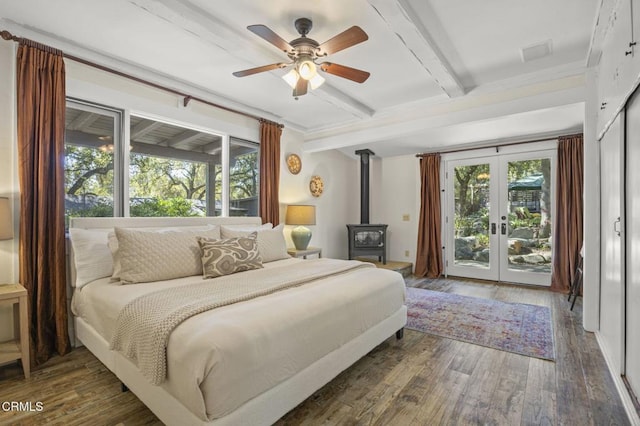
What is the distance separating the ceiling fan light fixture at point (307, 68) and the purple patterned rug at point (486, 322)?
8.26 feet

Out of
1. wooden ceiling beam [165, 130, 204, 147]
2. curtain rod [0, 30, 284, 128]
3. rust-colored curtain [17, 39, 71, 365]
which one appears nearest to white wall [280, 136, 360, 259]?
curtain rod [0, 30, 284, 128]

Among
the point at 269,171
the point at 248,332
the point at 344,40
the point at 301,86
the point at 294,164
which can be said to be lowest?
the point at 248,332

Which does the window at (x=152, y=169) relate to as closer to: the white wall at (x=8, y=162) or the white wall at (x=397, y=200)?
the white wall at (x=8, y=162)

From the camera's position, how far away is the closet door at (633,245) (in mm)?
1776

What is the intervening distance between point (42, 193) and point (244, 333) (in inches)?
87.8

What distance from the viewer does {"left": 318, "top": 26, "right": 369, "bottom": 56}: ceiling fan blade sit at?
2022 mm

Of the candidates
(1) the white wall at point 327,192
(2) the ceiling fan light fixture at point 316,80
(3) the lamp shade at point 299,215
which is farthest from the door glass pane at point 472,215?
(2) the ceiling fan light fixture at point 316,80

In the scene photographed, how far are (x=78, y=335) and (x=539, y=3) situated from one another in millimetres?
4255

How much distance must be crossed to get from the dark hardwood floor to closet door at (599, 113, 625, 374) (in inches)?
8.5

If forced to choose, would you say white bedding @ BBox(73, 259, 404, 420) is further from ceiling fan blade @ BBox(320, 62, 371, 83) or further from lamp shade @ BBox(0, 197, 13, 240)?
ceiling fan blade @ BBox(320, 62, 371, 83)

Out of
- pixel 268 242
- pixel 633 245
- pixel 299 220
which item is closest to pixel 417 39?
pixel 633 245

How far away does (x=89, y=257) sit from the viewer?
248 centimetres

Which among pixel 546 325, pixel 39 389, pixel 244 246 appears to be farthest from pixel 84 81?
pixel 546 325

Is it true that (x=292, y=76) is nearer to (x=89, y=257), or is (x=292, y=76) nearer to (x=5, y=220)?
(x=89, y=257)
